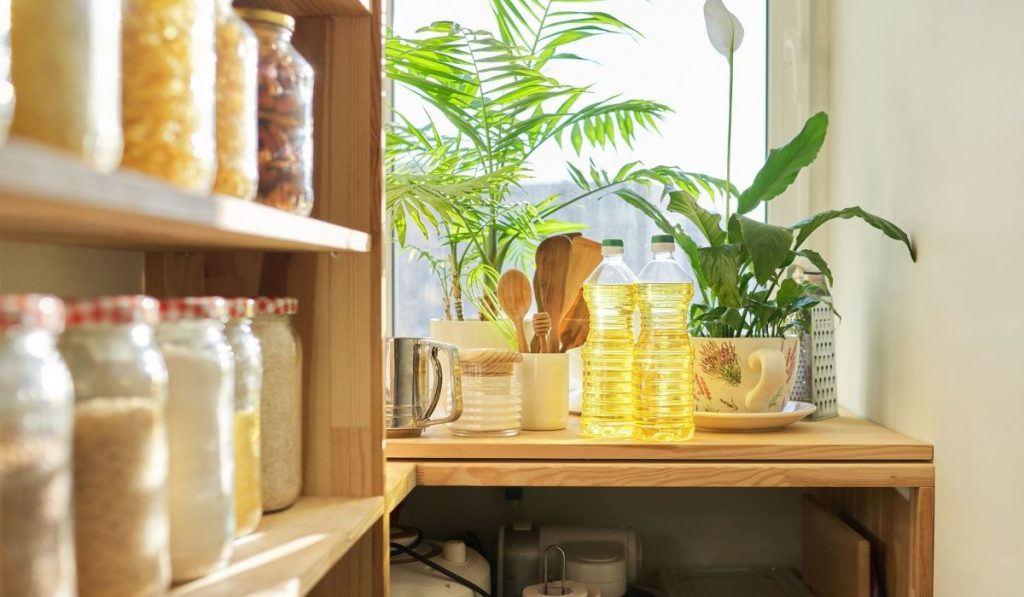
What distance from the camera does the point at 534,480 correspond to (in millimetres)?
1286

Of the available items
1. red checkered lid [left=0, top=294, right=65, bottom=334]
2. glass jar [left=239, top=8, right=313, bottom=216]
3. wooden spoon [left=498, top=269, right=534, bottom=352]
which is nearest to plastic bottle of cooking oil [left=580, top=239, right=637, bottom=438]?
wooden spoon [left=498, top=269, right=534, bottom=352]

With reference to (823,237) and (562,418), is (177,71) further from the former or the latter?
(823,237)

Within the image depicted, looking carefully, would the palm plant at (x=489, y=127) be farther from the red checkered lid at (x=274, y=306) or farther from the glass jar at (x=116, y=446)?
the glass jar at (x=116, y=446)

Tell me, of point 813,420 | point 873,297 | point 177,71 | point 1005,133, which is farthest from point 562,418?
point 177,71

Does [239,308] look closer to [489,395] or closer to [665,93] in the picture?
[489,395]

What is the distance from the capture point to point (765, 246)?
1310 mm

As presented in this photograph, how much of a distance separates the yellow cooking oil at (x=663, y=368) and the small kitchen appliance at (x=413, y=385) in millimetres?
257

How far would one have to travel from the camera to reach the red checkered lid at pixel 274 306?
2.83 ft

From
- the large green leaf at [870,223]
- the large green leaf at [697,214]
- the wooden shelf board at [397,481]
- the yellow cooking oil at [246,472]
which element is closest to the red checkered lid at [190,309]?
the yellow cooking oil at [246,472]

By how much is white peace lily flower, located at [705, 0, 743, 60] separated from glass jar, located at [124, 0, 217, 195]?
105cm

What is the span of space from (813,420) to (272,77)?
1.04 m

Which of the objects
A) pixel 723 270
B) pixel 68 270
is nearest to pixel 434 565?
pixel 723 270

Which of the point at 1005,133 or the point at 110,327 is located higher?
the point at 1005,133

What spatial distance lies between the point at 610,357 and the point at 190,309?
79 centimetres
